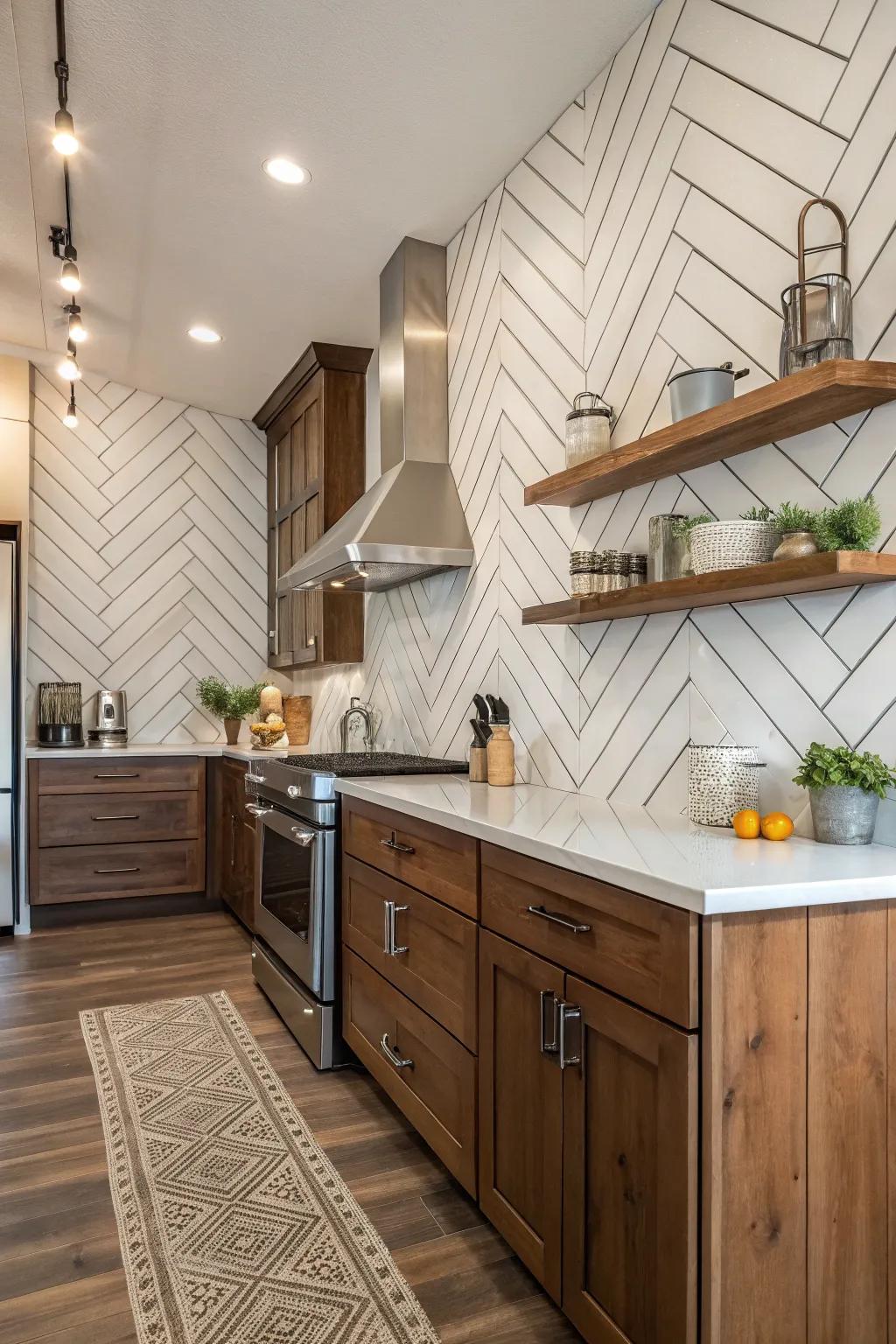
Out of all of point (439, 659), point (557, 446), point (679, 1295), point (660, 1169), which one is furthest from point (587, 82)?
point (679, 1295)

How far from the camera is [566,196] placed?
2514 millimetres

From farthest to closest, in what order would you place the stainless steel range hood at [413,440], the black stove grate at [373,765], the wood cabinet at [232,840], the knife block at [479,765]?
the wood cabinet at [232,840], the stainless steel range hood at [413,440], the black stove grate at [373,765], the knife block at [479,765]

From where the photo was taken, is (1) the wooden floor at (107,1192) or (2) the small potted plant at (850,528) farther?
(1) the wooden floor at (107,1192)

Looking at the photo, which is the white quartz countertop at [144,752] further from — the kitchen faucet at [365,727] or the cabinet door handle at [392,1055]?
the cabinet door handle at [392,1055]

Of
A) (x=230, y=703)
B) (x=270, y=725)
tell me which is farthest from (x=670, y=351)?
(x=230, y=703)

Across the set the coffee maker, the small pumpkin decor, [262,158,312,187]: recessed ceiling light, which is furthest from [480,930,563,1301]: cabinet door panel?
the coffee maker

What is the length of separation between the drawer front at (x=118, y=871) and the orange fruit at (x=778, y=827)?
12.0ft

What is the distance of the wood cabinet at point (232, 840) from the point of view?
12.9 ft

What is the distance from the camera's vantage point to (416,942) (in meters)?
2.09

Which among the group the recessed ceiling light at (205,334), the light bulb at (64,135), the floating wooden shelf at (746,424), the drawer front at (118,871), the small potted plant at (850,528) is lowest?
the drawer front at (118,871)

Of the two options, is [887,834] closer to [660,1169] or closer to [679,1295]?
[660,1169]

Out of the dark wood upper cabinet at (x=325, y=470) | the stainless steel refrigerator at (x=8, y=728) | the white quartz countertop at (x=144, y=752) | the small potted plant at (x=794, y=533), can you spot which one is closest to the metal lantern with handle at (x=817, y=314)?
the small potted plant at (x=794, y=533)

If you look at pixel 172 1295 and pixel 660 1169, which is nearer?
pixel 660 1169

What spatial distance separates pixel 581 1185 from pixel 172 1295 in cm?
83
